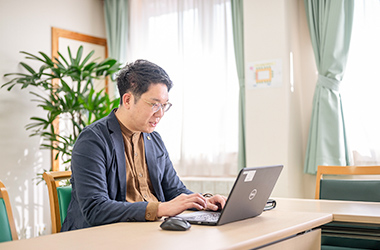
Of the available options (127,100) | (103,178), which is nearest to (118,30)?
(127,100)

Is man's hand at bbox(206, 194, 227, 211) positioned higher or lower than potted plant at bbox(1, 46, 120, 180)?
lower

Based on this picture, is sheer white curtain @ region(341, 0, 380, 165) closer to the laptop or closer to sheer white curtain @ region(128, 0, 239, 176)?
sheer white curtain @ region(128, 0, 239, 176)

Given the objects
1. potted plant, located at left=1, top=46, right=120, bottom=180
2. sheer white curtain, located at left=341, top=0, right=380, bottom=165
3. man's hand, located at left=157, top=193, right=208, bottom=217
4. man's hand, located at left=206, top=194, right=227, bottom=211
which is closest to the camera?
man's hand, located at left=157, top=193, right=208, bottom=217

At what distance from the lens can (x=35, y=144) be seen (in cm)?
463

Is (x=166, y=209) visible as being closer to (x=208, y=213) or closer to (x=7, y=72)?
(x=208, y=213)

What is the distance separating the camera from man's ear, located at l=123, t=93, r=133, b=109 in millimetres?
2215

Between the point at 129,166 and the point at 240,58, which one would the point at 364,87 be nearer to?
the point at 240,58

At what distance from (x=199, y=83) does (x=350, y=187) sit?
7.70 ft

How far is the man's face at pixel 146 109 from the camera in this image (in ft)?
7.14

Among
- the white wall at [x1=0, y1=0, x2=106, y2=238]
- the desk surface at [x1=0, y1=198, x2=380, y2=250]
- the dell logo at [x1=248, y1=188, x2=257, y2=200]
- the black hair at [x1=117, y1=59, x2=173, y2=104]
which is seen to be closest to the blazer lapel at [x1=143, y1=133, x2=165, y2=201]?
the black hair at [x1=117, y1=59, x2=173, y2=104]

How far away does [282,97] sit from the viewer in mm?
4004

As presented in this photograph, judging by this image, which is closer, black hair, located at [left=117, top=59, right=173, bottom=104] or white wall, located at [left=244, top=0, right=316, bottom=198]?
black hair, located at [left=117, top=59, right=173, bottom=104]

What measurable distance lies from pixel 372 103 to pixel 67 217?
8.98ft

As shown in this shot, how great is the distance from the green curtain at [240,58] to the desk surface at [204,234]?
7.57 feet
